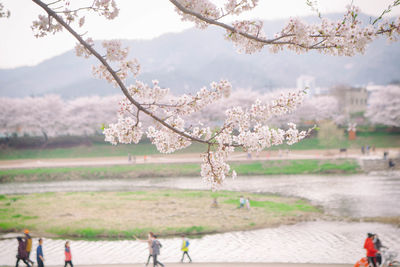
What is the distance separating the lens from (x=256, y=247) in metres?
16.5

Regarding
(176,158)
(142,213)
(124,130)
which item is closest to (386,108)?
(176,158)

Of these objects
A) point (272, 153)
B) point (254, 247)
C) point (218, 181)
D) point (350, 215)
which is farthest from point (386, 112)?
point (218, 181)

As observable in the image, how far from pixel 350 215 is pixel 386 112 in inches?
1804

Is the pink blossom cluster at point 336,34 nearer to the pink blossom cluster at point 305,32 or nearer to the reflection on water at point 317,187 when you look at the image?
the pink blossom cluster at point 305,32

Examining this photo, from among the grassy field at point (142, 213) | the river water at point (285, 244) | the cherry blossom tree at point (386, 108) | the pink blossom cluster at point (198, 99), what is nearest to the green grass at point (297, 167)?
the river water at point (285, 244)

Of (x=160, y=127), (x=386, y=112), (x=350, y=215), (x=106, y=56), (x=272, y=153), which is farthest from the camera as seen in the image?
(x=386, y=112)

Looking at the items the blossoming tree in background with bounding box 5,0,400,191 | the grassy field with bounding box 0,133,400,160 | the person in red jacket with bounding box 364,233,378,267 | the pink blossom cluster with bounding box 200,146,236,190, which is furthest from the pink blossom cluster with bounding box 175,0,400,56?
the grassy field with bounding box 0,133,400,160

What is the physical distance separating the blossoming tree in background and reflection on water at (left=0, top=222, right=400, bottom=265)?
37.8ft

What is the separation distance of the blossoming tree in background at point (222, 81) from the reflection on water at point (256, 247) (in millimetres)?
11526

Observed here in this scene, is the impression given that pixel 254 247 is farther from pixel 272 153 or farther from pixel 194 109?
pixel 272 153

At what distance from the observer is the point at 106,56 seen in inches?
158

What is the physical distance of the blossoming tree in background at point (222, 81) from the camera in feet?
12.4

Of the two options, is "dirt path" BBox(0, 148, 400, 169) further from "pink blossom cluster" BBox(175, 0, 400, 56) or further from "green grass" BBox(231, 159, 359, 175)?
"pink blossom cluster" BBox(175, 0, 400, 56)

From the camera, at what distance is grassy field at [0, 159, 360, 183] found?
125 ft
